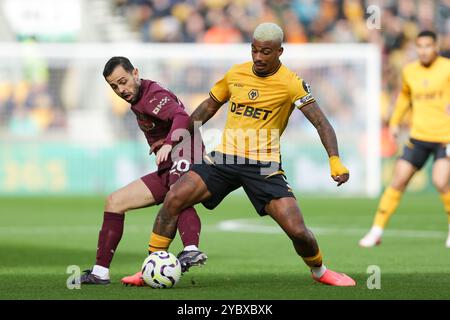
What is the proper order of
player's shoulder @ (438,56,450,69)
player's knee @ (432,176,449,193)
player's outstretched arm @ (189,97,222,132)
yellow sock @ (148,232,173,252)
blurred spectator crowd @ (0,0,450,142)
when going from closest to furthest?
yellow sock @ (148,232,173,252) < player's outstretched arm @ (189,97,222,132) < player's knee @ (432,176,449,193) < player's shoulder @ (438,56,450,69) < blurred spectator crowd @ (0,0,450,142)

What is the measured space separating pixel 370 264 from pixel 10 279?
147 inches

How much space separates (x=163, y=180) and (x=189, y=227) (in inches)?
19.8

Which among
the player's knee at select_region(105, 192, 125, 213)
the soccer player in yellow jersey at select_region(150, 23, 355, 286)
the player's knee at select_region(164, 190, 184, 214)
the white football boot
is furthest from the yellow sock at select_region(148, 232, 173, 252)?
the white football boot

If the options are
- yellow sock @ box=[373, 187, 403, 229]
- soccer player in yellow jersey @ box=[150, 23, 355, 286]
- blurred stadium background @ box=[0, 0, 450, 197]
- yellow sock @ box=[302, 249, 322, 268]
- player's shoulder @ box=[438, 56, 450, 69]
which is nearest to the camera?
soccer player in yellow jersey @ box=[150, 23, 355, 286]

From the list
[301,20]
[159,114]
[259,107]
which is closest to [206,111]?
[159,114]

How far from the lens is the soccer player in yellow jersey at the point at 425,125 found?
44.2 feet

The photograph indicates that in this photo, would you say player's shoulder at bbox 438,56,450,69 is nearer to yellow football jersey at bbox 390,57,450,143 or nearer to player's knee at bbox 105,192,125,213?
yellow football jersey at bbox 390,57,450,143

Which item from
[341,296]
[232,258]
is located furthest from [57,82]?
[341,296]

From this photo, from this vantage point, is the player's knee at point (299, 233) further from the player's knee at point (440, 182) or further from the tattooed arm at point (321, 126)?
the player's knee at point (440, 182)

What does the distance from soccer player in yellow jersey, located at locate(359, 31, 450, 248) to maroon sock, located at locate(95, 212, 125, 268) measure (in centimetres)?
499

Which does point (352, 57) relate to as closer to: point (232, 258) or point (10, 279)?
point (232, 258)

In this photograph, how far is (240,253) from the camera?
12664mm

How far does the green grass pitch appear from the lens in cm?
855

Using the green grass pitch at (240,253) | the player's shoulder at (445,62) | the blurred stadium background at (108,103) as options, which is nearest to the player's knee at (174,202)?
the green grass pitch at (240,253)
